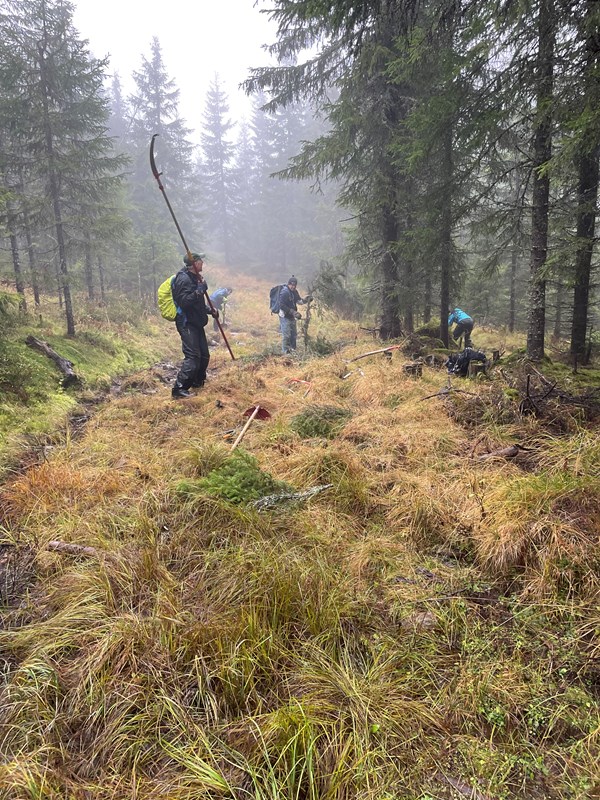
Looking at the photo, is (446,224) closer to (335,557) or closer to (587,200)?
(587,200)

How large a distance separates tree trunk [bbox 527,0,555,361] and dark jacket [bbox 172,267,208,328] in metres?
5.63

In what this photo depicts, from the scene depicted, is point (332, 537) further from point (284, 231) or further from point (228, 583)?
point (284, 231)

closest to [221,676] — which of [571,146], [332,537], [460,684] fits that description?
[460,684]

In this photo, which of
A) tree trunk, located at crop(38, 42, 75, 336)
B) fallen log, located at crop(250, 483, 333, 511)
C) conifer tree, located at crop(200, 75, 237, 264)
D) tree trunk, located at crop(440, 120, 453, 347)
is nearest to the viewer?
fallen log, located at crop(250, 483, 333, 511)

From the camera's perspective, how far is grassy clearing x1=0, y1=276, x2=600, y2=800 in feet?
5.24

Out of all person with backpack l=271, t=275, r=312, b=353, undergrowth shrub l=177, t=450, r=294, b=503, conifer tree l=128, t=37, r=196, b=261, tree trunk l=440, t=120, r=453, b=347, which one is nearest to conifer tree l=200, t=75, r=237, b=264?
conifer tree l=128, t=37, r=196, b=261

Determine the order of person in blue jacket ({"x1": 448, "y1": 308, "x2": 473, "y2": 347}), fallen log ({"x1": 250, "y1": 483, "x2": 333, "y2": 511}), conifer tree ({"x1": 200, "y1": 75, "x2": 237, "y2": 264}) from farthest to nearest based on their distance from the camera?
conifer tree ({"x1": 200, "y1": 75, "x2": 237, "y2": 264})
person in blue jacket ({"x1": 448, "y1": 308, "x2": 473, "y2": 347})
fallen log ({"x1": 250, "y1": 483, "x2": 333, "y2": 511})

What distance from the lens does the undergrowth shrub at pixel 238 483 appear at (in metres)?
3.36

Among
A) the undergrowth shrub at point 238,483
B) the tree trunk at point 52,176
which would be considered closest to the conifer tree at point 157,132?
the tree trunk at point 52,176

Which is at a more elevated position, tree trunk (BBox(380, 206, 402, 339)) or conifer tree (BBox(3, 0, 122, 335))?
conifer tree (BBox(3, 0, 122, 335))

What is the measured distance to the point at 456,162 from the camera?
10.3 meters

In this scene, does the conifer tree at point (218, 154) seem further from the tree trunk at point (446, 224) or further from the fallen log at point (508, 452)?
the fallen log at point (508, 452)

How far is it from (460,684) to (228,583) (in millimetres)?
1321

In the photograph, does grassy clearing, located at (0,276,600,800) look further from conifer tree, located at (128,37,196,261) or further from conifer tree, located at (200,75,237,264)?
conifer tree, located at (200,75,237,264)
